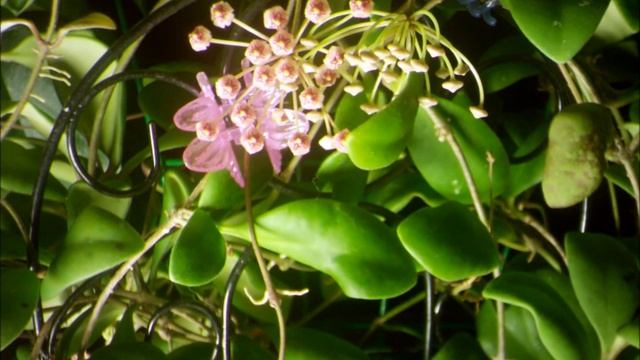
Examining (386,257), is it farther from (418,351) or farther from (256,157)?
(418,351)

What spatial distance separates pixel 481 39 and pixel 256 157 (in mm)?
307

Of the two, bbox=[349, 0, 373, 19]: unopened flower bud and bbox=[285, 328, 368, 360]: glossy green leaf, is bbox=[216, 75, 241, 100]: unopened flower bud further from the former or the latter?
bbox=[285, 328, 368, 360]: glossy green leaf

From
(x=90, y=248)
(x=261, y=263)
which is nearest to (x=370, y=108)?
(x=261, y=263)

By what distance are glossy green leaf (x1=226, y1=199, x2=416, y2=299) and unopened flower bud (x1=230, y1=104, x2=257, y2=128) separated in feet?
0.29

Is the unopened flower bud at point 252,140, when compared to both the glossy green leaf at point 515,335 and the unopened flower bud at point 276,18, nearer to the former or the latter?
the unopened flower bud at point 276,18

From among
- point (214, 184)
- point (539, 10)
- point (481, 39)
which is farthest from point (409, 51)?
point (481, 39)

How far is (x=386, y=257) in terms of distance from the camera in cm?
60

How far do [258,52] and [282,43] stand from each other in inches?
0.7

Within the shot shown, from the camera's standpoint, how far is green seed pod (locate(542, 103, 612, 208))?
1.91ft

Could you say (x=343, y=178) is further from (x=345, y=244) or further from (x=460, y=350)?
(x=460, y=350)

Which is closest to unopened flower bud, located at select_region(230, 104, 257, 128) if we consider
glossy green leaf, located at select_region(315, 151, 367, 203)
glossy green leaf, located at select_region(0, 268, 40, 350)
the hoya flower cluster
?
the hoya flower cluster

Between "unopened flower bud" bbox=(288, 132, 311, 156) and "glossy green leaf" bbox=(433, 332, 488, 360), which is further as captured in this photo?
"glossy green leaf" bbox=(433, 332, 488, 360)

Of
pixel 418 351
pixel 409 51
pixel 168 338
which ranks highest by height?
pixel 409 51

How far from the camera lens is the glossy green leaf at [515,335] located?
2.20ft
